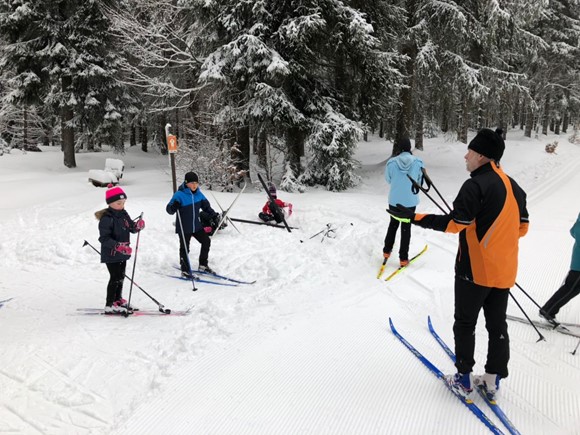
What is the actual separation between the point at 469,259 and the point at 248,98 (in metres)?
10.6

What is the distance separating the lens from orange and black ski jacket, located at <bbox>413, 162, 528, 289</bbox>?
106 inches

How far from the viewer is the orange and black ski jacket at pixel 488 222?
2.70 metres

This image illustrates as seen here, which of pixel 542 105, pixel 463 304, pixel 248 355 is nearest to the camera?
pixel 463 304

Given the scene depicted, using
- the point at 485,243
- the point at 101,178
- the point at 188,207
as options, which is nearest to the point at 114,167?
the point at 101,178

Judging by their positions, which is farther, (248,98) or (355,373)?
(248,98)

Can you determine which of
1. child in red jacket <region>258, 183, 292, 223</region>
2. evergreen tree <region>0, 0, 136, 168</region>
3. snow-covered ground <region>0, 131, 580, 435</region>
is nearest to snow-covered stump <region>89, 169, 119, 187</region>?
evergreen tree <region>0, 0, 136, 168</region>

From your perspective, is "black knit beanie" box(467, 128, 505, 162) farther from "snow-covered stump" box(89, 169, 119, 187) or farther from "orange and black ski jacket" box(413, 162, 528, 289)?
"snow-covered stump" box(89, 169, 119, 187)

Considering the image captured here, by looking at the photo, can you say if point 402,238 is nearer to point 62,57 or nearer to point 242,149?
point 242,149

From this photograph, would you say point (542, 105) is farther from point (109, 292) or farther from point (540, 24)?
point (109, 292)

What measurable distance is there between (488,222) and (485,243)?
154mm

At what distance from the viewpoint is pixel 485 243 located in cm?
276

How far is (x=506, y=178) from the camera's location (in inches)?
111

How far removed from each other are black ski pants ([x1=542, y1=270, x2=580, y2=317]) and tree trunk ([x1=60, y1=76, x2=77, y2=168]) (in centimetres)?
2044

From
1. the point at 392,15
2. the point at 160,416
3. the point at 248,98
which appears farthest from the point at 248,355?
the point at 392,15
